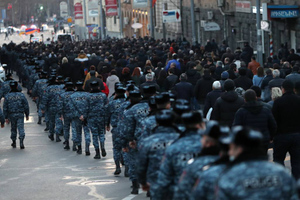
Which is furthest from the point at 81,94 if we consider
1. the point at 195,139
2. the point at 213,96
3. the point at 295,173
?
the point at 195,139

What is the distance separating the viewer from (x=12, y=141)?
21.4 m

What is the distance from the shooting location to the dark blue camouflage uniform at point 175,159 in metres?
7.49

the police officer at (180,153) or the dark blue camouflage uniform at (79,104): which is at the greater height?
the police officer at (180,153)

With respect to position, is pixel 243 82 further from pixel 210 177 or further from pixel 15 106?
pixel 210 177

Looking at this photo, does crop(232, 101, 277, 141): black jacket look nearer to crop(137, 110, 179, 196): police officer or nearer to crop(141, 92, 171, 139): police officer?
crop(141, 92, 171, 139): police officer

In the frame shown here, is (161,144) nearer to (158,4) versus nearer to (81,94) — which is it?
(81,94)

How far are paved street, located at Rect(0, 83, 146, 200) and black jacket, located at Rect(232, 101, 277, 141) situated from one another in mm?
2115

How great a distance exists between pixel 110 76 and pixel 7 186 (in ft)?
34.0

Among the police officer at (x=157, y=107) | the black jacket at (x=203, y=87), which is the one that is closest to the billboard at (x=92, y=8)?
the black jacket at (x=203, y=87)

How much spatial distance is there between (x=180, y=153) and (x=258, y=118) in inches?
172

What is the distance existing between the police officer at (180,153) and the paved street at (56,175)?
4919mm

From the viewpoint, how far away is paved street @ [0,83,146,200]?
13484 mm

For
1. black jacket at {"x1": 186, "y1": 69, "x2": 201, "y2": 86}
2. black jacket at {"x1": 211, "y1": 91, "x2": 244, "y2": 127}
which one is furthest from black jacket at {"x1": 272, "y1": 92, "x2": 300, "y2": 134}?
black jacket at {"x1": 186, "y1": 69, "x2": 201, "y2": 86}

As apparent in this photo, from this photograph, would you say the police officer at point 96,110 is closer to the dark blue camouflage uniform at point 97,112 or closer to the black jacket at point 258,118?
the dark blue camouflage uniform at point 97,112
